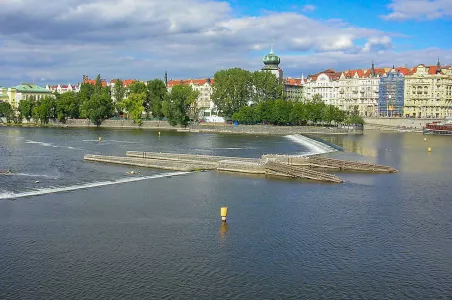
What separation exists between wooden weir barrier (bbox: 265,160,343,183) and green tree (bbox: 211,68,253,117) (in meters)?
101

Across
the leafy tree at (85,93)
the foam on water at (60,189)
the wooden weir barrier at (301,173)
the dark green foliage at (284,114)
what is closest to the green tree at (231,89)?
the dark green foliage at (284,114)

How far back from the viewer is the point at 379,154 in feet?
237

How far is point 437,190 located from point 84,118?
13917 centimetres

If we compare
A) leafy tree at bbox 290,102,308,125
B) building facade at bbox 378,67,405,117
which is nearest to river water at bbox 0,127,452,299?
leafy tree at bbox 290,102,308,125

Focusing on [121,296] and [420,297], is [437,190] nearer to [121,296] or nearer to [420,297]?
[420,297]

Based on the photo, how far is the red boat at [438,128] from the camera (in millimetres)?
142475

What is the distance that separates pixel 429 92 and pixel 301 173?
14121 centimetres

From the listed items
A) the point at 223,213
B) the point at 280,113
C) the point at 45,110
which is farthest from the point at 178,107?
the point at 223,213

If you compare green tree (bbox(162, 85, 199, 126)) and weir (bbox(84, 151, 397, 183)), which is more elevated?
green tree (bbox(162, 85, 199, 126))

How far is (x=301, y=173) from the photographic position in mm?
45219

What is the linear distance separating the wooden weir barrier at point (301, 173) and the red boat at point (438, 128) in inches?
4301

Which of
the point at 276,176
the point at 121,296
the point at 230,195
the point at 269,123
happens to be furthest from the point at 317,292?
the point at 269,123

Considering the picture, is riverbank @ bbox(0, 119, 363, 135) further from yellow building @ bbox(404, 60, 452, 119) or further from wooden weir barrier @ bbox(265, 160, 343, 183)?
wooden weir barrier @ bbox(265, 160, 343, 183)

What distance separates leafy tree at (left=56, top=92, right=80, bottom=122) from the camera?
163 m
